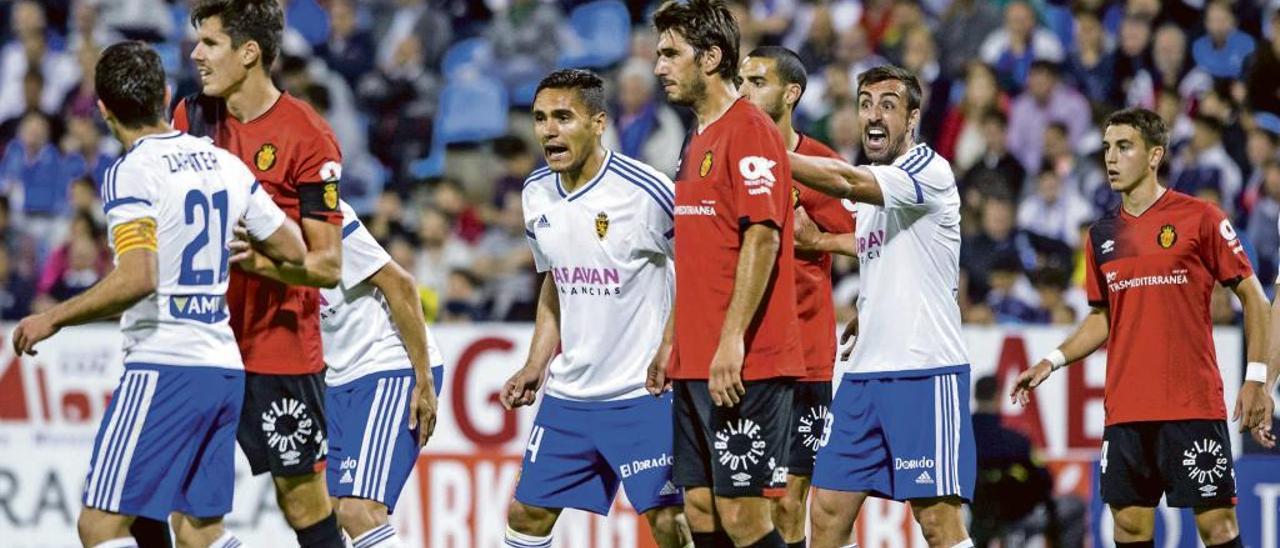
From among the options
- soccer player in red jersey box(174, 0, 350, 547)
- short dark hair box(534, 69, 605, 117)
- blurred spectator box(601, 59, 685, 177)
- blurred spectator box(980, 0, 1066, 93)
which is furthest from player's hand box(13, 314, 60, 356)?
blurred spectator box(980, 0, 1066, 93)

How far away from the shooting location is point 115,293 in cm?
629

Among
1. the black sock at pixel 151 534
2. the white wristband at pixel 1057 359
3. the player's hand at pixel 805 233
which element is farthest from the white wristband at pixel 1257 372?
the black sock at pixel 151 534

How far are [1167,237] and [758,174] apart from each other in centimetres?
240

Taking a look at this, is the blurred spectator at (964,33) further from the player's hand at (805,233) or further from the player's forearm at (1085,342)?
the player's hand at (805,233)

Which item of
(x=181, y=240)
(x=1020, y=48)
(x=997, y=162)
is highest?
(x=1020, y=48)

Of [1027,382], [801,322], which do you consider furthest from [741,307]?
[1027,382]

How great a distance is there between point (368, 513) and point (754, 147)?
95.4 inches

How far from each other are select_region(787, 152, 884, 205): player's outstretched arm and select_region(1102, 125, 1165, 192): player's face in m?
1.51

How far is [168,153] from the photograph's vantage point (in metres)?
6.53

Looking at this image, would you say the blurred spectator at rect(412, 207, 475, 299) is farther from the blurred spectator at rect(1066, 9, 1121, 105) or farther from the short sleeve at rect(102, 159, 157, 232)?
the short sleeve at rect(102, 159, 157, 232)

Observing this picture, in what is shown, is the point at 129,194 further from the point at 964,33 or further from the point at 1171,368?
the point at 964,33

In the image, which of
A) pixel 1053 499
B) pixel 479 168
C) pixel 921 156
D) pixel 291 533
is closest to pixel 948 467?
pixel 921 156

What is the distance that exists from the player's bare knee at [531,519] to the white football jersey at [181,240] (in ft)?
4.70

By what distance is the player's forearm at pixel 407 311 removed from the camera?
7.81 m
